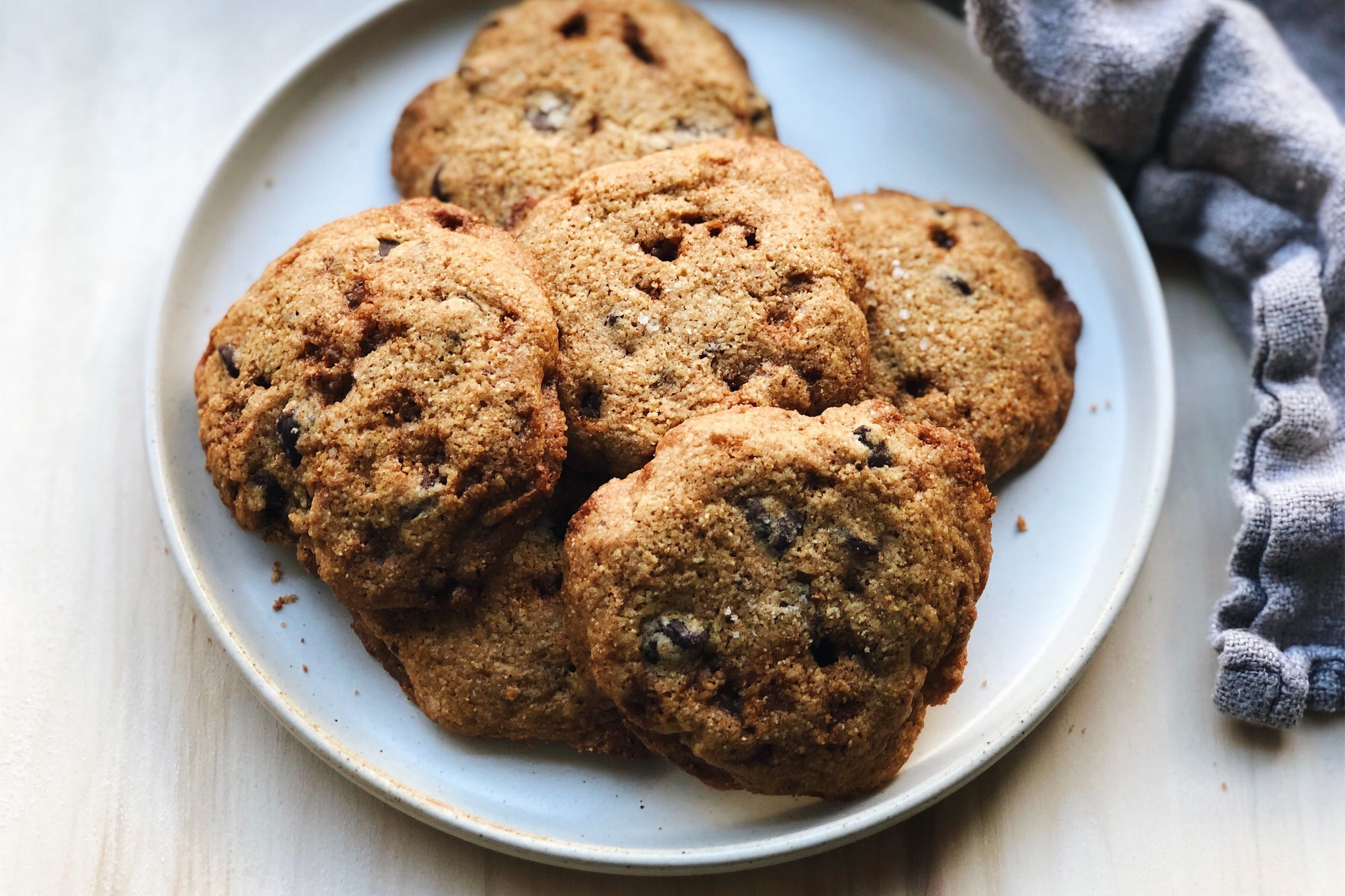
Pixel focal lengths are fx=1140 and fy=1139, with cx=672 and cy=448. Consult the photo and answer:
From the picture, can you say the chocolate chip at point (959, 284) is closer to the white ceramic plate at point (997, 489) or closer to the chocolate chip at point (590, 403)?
the white ceramic plate at point (997, 489)

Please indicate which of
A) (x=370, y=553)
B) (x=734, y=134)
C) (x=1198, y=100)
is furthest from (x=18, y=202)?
(x=1198, y=100)

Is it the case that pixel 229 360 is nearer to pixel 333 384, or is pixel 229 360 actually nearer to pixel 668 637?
pixel 333 384

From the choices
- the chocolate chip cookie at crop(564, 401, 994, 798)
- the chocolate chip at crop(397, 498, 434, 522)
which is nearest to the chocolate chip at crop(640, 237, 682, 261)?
the chocolate chip cookie at crop(564, 401, 994, 798)

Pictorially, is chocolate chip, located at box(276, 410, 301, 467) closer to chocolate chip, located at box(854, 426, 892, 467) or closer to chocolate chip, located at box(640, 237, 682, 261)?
chocolate chip, located at box(640, 237, 682, 261)

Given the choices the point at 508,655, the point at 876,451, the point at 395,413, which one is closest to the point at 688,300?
the point at 876,451

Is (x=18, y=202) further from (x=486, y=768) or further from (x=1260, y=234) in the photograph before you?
(x=1260, y=234)
